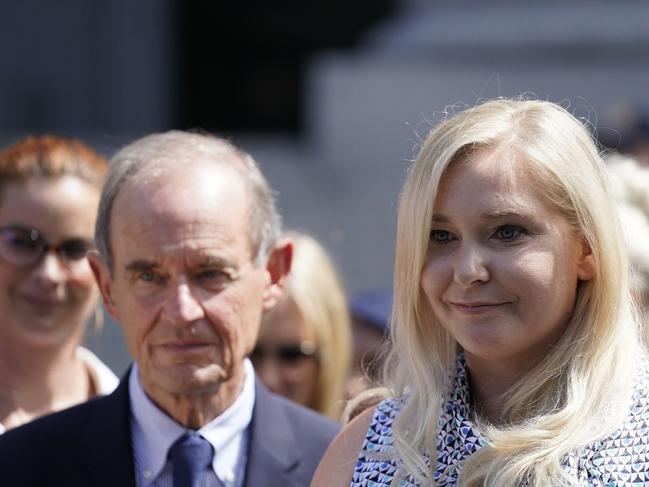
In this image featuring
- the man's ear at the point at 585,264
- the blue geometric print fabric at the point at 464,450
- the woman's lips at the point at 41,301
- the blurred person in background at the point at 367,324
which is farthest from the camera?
the blurred person in background at the point at 367,324

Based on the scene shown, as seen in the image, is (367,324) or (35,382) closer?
(35,382)

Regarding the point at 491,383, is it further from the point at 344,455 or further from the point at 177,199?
the point at 177,199

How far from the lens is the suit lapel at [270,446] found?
129 inches

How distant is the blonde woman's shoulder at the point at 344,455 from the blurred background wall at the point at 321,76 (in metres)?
3.73

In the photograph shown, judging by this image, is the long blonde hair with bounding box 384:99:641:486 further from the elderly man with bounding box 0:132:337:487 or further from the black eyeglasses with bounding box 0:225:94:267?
the black eyeglasses with bounding box 0:225:94:267

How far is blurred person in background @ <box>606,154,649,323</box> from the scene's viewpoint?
4.07 metres

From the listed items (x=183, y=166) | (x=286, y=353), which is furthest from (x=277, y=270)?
(x=286, y=353)

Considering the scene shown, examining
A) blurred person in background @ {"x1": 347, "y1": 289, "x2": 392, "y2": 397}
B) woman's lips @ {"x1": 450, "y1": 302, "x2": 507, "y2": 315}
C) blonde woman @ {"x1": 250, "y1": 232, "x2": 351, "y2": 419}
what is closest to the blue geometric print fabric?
woman's lips @ {"x1": 450, "y1": 302, "x2": 507, "y2": 315}

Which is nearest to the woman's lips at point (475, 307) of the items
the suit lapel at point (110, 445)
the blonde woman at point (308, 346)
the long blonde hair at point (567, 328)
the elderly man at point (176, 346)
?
the long blonde hair at point (567, 328)

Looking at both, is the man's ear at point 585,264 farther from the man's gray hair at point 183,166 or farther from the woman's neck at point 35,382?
the woman's neck at point 35,382

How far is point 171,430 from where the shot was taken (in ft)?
10.7

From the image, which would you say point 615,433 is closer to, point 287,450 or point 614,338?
point 614,338

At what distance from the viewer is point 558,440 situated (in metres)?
2.54

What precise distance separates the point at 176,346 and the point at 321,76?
692cm
